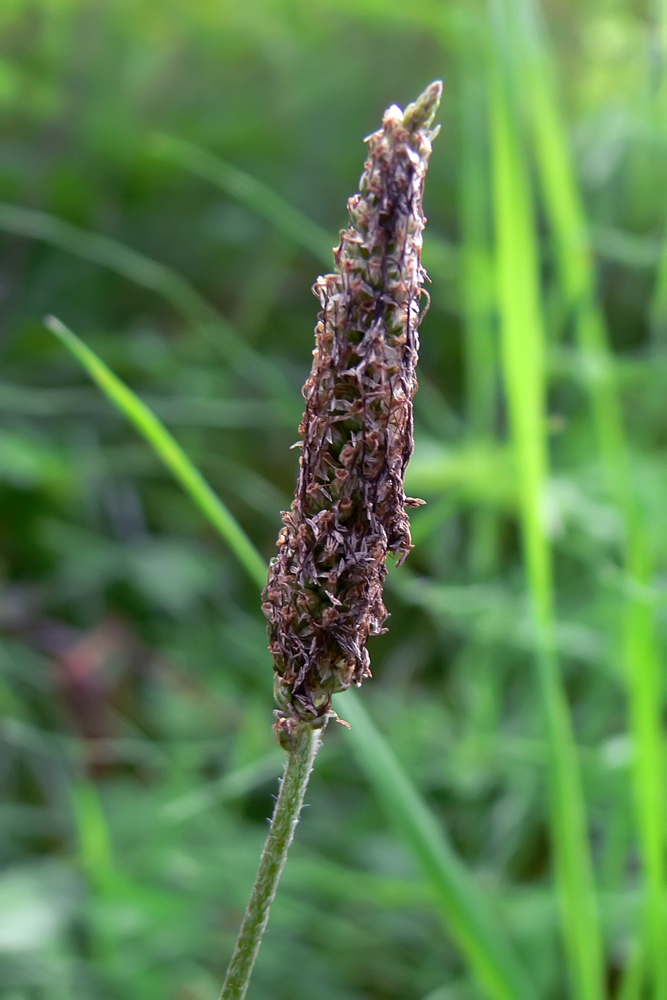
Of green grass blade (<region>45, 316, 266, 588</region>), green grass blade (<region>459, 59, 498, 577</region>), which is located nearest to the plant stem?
green grass blade (<region>45, 316, 266, 588</region>)

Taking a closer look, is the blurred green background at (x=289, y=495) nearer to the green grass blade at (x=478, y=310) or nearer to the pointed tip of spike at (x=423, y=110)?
the green grass blade at (x=478, y=310)

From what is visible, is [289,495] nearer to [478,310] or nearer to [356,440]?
[478,310]

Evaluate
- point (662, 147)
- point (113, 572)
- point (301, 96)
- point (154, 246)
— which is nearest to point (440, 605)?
point (113, 572)

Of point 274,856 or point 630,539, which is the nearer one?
point 274,856

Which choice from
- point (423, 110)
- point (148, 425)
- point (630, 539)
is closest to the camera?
point (423, 110)

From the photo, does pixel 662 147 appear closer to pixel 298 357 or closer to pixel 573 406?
pixel 573 406

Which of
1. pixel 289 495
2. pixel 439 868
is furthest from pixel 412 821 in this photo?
pixel 289 495
